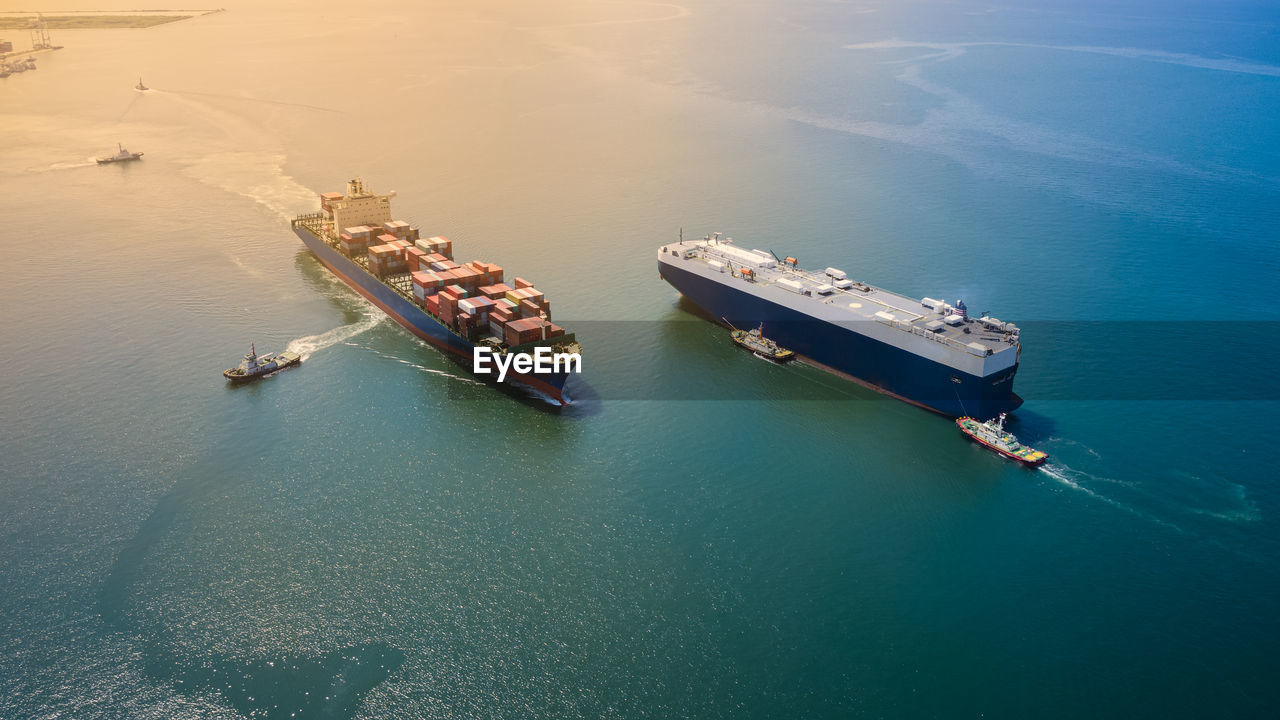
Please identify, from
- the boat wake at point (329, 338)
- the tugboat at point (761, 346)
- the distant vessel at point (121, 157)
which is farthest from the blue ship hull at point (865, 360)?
the distant vessel at point (121, 157)

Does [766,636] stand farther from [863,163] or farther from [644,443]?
[863,163]

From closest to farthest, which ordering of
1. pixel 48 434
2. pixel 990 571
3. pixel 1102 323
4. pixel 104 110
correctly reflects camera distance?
pixel 990 571, pixel 48 434, pixel 1102 323, pixel 104 110

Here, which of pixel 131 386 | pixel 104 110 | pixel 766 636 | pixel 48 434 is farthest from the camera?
pixel 104 110

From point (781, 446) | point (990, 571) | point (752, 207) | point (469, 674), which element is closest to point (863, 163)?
point (752, 207)

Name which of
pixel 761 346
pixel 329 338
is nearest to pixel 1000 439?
pixel 761 346

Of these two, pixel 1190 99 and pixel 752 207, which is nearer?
pixel 752 207

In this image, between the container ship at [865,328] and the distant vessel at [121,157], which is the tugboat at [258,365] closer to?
the container ship at [865,328]

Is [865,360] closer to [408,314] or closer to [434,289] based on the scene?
[434,289]
